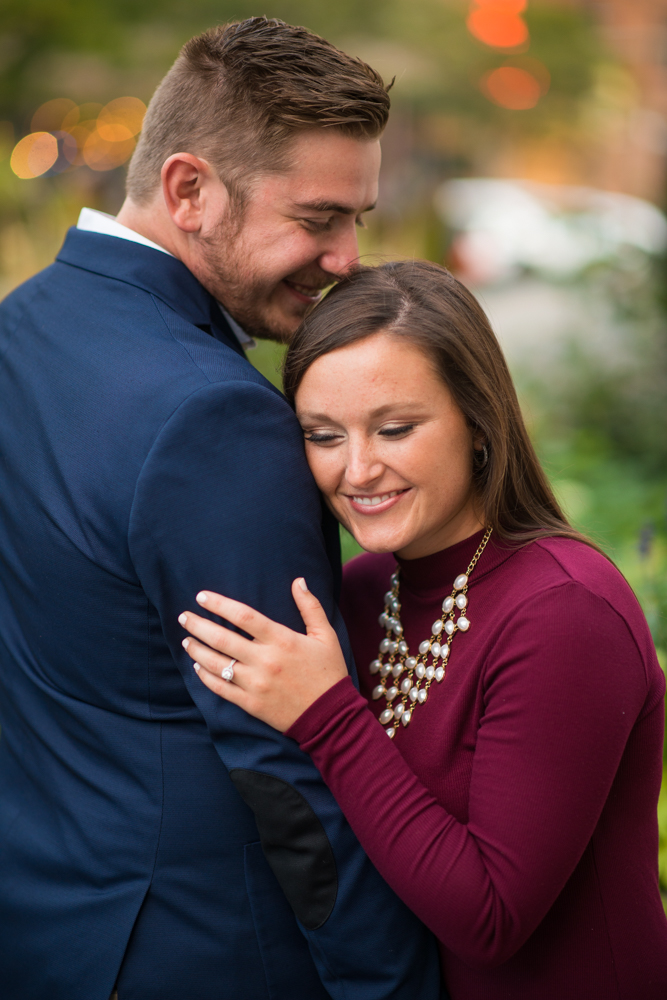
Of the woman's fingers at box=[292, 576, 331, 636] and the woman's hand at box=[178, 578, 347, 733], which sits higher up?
the woman's fingers at box=[292, 576, 331, 636]

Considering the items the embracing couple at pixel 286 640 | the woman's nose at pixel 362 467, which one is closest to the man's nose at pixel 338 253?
the embracing couple at pixel 286 640

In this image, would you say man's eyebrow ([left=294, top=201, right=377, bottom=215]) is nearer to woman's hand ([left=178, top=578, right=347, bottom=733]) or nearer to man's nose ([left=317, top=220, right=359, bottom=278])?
man's nose ([left=317, top=220, right=359, bottom=278])

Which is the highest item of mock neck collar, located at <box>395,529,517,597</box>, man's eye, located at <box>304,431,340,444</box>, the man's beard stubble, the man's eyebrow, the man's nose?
the man's eyebrow

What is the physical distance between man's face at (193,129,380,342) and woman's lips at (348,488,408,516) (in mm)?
539

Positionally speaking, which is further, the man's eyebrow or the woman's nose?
the man's eyebrow

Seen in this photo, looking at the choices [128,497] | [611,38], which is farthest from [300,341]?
[611,38]

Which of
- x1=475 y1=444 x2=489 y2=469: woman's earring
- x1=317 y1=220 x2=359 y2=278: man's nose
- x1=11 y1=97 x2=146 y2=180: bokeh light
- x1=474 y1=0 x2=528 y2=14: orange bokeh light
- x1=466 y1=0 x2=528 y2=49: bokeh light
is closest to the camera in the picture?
x1=475 y1=444 x2=489 y2=469: woman's earring

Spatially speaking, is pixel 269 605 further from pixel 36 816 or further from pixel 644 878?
pixel 644 878

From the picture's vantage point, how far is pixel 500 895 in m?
1.46

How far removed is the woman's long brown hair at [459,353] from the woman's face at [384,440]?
3 centimetres

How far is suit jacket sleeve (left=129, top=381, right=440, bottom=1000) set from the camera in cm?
145

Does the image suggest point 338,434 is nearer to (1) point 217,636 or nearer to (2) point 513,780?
(1) point 217,636

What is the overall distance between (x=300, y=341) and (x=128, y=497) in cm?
54

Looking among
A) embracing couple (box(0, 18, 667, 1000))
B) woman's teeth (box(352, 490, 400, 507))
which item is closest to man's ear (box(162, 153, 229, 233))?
embracing couple (box(0, 18, 667, 1000))
